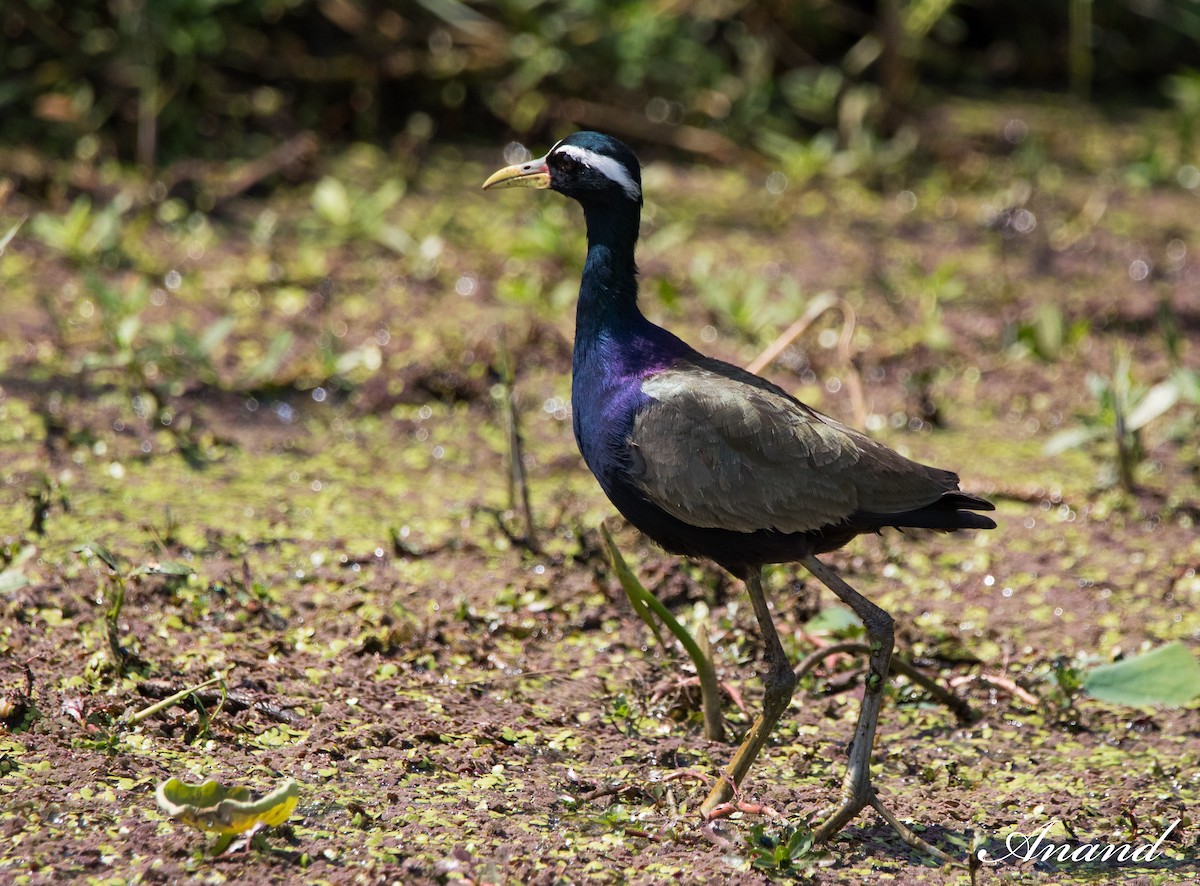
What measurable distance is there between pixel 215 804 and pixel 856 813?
A: 1387 mm

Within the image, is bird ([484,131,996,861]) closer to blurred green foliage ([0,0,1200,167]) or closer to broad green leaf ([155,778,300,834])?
broad green leaf ([155,778,300,834])

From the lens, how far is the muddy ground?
3350 millimetres

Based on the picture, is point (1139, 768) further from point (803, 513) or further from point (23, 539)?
point (23, 539)

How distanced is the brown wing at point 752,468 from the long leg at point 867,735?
170 mm

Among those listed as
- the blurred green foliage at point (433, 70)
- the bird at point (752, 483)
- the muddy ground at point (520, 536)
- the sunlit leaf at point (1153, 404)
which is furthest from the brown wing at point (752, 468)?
the blurred green foliage at point (433, 70)


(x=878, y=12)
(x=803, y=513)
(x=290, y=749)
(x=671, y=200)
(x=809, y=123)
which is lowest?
(x=290, y=749)

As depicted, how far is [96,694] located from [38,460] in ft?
5.47

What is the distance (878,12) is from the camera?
29.3 ft

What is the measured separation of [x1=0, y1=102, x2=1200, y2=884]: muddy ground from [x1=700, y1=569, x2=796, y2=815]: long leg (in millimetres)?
75

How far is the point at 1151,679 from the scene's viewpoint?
12.1 ft

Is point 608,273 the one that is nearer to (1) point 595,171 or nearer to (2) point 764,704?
(1) point 595,171

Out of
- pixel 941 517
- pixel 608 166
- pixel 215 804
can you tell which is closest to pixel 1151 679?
pixel 941 517

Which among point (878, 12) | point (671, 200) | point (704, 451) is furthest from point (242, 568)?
point (878, 12)

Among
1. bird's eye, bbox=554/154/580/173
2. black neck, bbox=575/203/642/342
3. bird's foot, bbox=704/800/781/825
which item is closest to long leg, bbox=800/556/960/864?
bird's foot, bbox=704/800/781/825
